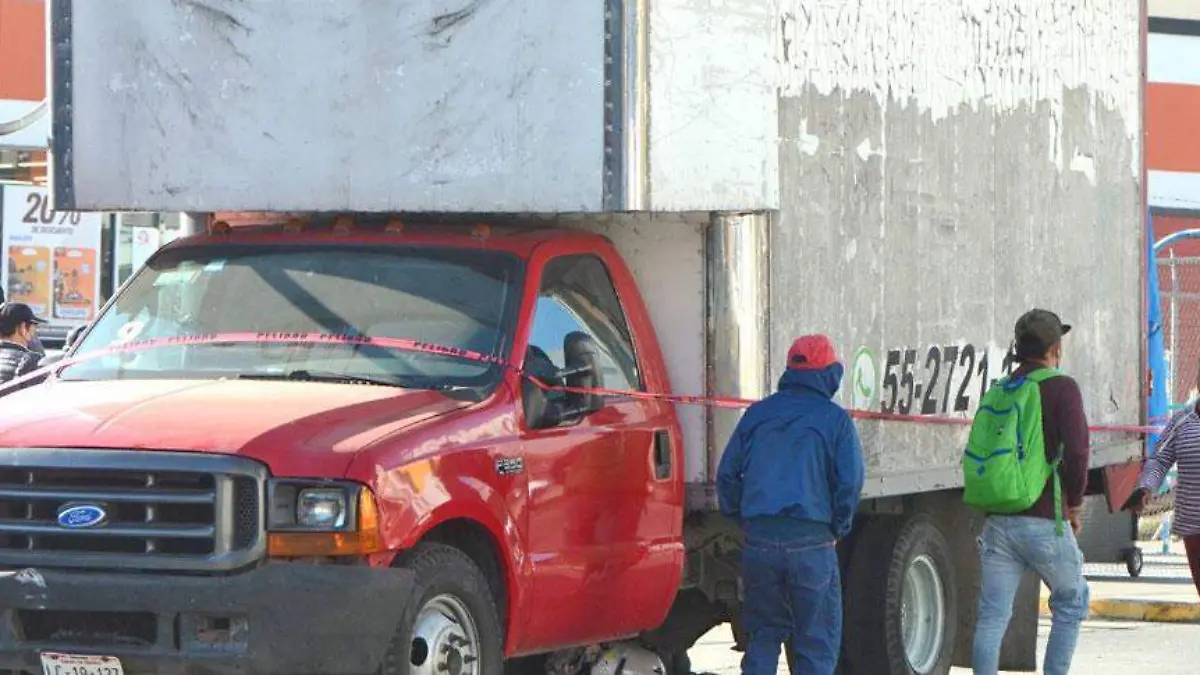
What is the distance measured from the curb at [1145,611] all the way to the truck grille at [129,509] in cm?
926

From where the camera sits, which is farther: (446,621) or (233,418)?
(446,621)

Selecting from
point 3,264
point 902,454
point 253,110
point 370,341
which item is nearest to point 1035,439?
point 902,454

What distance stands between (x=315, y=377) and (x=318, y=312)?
435 mm

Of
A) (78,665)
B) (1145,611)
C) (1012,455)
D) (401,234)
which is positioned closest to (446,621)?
(78,665)

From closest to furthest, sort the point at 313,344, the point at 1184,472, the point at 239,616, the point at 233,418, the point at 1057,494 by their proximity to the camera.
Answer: the point at 239,616 → the point at 233,418 → the point at 313,344 → the point at 1057,494 → the point at 1184,472

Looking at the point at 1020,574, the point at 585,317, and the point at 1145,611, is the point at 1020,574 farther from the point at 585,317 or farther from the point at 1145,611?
the point at 1145,611

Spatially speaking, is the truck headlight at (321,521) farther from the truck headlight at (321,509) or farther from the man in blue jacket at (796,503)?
the man in blue jacket at (796,503)

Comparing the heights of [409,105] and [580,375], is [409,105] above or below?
above

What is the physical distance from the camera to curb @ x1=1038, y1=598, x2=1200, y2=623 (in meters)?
16.0

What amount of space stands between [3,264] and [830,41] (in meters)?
14.9

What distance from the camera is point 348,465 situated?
7.94m

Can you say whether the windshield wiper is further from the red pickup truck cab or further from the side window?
the side window

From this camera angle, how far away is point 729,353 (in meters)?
10.0

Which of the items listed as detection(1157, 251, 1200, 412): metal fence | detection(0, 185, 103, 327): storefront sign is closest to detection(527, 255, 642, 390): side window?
detection(0, 185, 103, 327): storefront sign
